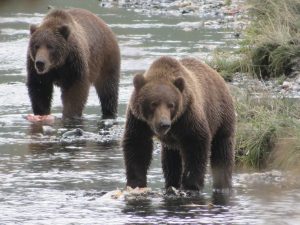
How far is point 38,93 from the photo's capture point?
13656mm

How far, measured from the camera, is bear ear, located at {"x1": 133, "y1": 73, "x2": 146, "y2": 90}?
340 inches

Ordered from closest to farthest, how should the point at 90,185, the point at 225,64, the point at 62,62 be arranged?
the point at 90,185, the point at 62,62, the point at 225,64

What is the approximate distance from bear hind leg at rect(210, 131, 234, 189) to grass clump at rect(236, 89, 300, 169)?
0.79 m

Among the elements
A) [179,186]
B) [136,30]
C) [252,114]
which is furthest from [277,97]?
[136,30]

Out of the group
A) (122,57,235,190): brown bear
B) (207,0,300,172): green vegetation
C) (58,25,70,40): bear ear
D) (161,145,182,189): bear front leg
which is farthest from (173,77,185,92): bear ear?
(58,25,70,40): bear ear

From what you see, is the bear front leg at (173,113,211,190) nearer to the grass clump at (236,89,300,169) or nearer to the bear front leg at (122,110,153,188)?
the bear front leg at (122,110,153,188)

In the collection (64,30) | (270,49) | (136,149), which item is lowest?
(136,149)

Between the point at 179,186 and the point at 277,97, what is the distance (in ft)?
9.42

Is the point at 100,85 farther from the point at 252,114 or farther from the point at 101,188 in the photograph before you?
the point at 101,188

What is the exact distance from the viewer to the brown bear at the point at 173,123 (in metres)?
8.61

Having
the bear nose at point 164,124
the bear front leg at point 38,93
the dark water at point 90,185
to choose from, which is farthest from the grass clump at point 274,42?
the bear nose at point 164,124

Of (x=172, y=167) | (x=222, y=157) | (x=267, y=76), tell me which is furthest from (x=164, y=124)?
(x=267, y=76)

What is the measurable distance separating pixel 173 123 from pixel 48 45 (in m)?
4.96

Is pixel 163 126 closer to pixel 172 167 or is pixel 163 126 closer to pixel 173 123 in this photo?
pixel 173 123
